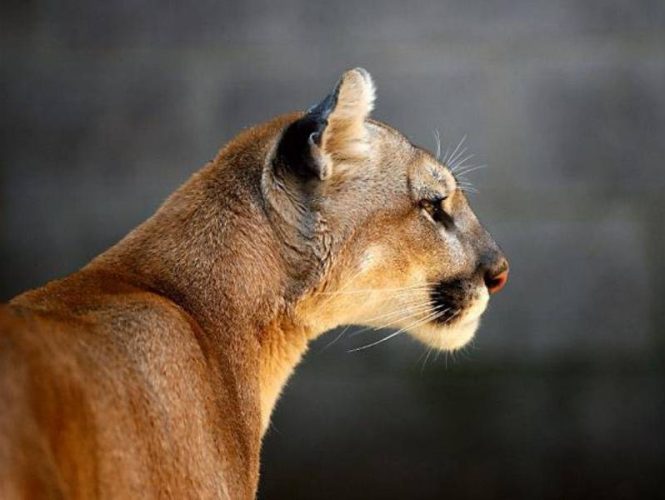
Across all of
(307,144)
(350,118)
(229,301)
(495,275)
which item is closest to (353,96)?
(350,118)

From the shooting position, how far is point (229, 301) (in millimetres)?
3123

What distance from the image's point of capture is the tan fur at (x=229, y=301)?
236 centimetres

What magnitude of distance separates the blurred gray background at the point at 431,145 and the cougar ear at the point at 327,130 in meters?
2.48

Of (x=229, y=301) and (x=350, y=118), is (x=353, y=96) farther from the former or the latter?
(x=229, y=301)

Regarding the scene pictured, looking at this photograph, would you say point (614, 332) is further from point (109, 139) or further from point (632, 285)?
point (109, 139)

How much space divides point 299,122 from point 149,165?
2.78 meters

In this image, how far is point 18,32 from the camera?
5809 millimetres

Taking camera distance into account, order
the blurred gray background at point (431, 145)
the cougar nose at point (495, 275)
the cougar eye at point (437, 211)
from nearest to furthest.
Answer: the cougar eye at point (437, 211) < the cougar nose at point (495, 275) < the blurred gray background at point (431, 145)

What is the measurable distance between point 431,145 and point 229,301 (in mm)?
2789

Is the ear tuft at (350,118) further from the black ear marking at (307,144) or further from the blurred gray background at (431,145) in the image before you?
the blurred gray background at (431,145)

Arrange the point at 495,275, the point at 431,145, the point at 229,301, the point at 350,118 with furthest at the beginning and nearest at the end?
the point at 431,145 → the point at 495,275 → the point at 350,118 → the point at 229,301

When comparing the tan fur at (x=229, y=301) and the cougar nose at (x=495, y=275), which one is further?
the cougar nose at (x=495, y=275)

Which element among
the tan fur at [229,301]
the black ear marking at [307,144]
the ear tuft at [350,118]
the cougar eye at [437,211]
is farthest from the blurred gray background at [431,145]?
the black ear marking at [307,144]

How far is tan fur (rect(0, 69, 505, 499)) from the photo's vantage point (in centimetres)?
236
